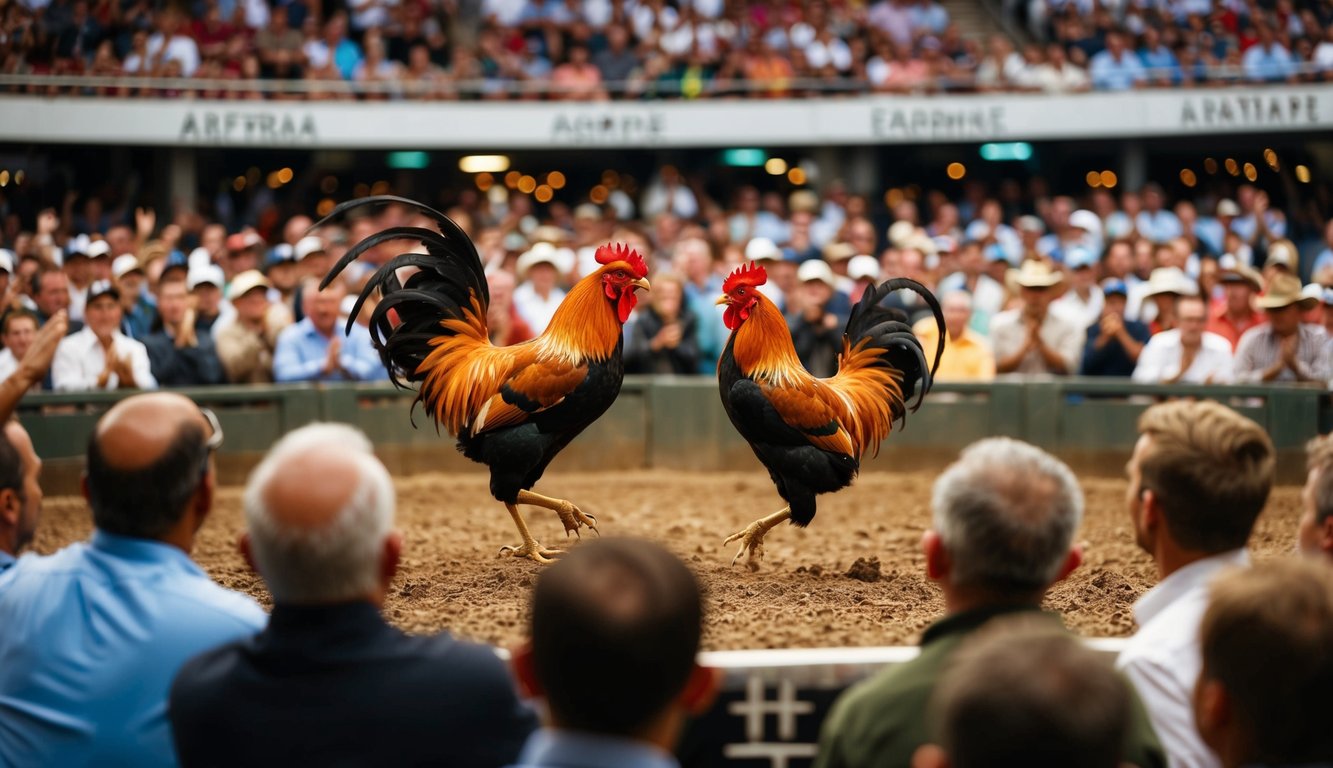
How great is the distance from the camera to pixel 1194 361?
10156 millimetres

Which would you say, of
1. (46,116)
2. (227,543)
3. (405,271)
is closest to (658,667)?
(227,543)

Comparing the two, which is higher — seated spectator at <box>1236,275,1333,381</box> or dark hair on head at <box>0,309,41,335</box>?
dark hair on head at <box>0,309,41,335</box>

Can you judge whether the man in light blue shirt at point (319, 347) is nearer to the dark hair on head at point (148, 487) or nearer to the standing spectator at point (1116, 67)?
the dark hair on head at point (148, 487)

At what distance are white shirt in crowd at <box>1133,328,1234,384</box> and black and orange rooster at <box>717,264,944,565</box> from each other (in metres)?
4.00

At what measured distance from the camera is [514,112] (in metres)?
18.3

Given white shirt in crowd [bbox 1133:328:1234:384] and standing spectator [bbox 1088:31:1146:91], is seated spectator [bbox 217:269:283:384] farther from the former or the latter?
standing spectator [bbox 1088:31:1146:91]

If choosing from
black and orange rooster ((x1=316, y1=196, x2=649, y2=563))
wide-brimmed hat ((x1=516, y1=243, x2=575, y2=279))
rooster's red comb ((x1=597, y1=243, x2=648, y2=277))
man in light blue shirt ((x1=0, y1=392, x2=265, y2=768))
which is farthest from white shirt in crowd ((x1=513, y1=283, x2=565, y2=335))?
man in light blue shirt ((x1=0, y1=392, x2=265, y2=768))

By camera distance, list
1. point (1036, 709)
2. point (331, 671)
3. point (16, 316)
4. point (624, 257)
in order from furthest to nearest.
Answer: point (16, 316) < point (624, 257) < point (331, 671) < point (1036, 709)

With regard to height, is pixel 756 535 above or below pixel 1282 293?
below

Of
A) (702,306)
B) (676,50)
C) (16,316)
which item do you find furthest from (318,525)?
(676,50)

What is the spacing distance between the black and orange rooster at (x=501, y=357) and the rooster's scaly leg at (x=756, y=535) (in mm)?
778

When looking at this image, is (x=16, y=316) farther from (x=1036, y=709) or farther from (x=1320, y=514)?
(x=1036, y=709)

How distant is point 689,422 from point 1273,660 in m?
9.00

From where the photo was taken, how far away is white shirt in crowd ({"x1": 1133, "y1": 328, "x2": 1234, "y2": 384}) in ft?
33.2
